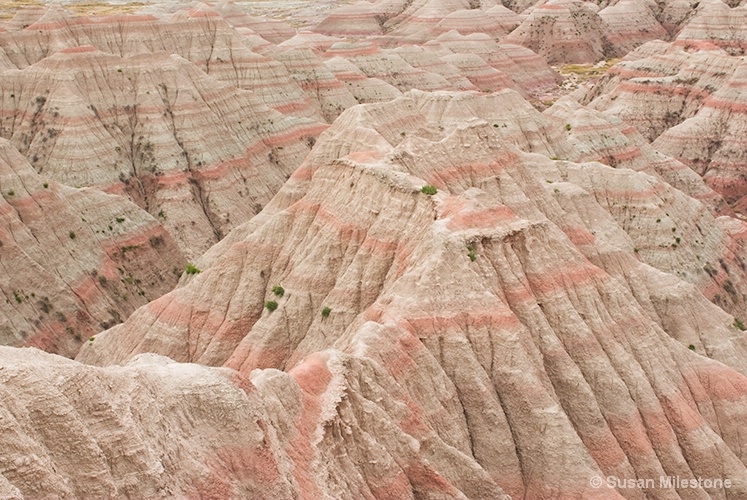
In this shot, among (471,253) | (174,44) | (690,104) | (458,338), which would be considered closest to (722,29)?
(690,104)

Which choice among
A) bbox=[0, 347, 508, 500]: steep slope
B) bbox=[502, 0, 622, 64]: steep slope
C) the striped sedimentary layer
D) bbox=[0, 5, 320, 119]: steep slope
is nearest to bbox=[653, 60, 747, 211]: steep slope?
bbox=[0, 5, 320, 119]: steep slope

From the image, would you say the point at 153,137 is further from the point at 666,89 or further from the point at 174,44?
the point at 666,89

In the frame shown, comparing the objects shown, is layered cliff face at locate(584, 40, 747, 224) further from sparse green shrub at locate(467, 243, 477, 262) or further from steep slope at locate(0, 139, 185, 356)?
sparse green shrub at locate(467, 243, 477, 262)

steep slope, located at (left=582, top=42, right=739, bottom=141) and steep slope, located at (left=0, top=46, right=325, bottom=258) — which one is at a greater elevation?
steep slope, located at (left=0, top=46, right=325, bottom=258)

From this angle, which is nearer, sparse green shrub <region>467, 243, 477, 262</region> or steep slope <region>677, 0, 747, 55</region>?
sparse green shrub <region>467, 243, 477, 262</region>

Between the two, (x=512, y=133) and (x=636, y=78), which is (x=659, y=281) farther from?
(x=636, y=78)

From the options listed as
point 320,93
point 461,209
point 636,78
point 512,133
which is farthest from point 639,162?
point 461,209

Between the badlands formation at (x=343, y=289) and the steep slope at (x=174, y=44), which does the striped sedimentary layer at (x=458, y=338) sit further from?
the steep slope at (x=174, y=44)
